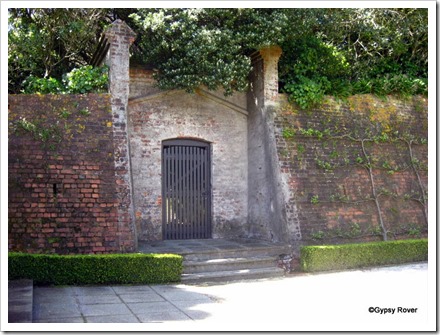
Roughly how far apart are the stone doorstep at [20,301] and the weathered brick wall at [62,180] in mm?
1178

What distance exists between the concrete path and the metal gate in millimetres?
3171

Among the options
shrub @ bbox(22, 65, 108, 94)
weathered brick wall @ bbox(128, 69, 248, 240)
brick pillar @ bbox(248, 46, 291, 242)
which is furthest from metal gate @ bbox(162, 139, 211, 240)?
shrub @ bbox(22, 65, 108, 94)

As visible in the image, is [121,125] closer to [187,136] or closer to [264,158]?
[187,136]

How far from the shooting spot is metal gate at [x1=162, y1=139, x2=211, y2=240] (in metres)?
11.6

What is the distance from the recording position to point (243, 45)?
37.1ft

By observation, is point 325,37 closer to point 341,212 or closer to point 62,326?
point 341,212

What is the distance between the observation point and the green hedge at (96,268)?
7.97 metres

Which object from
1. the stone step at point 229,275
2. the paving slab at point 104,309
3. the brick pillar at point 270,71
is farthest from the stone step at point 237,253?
the brick pillar at point 270,71

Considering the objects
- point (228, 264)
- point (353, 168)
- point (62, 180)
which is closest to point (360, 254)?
point (353, 168)

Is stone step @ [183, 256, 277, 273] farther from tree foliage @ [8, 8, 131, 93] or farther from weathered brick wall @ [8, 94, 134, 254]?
tree foliage @ [8, 8, 131, 93]

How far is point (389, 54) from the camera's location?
14633 mm

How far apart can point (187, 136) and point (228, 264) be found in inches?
154

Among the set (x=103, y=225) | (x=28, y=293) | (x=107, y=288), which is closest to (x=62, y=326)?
(x=28, y=293)

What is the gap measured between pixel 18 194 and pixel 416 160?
10.4m
